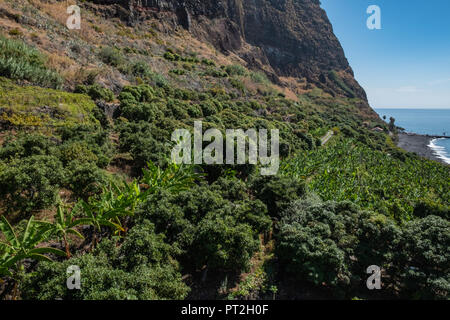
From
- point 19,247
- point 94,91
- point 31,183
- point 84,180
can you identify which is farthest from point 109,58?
point 19,247

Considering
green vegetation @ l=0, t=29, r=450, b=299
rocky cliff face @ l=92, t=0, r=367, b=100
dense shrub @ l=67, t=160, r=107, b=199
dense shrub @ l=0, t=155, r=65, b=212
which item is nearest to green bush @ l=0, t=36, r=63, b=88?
green vegetation @ l=0, t=29, r=450, b=299

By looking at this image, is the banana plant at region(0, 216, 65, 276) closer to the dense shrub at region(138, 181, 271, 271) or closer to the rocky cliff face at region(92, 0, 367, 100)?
the dense shrub at region(138, 181, 271, 271)

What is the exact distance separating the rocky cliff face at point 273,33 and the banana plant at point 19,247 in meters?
65.4

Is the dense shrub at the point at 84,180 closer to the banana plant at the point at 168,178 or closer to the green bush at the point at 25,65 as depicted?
the banana plant at the point at 168,178

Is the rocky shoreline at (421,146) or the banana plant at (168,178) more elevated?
the rocky shoreline at (421,146)

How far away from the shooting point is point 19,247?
21.5 feet

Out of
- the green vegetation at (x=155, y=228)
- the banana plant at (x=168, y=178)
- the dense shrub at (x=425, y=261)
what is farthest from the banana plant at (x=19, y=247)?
the dense shrub at (x=425, y=261)

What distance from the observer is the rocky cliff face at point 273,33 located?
7272 cm

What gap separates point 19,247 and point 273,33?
137 meters

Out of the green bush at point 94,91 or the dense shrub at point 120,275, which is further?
the green bush at point 94,91

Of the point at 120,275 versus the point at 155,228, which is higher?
the point at 155,228

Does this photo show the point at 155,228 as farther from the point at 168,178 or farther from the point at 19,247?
Answer: the point at 168,178
